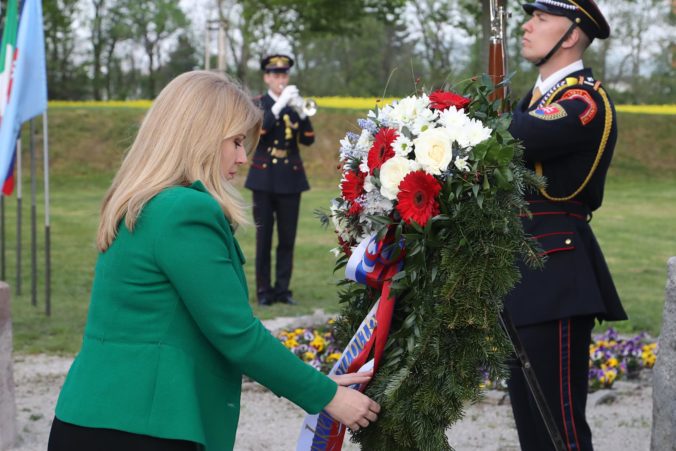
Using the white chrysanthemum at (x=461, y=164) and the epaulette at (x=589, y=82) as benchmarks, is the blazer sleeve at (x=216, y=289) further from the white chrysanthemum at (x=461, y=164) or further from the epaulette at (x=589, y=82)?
the epaulette at (x=589, y=82)

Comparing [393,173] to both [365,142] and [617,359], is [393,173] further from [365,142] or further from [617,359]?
[617,359]

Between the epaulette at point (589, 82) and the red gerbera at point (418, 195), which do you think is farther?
the epaulette at point (589, 82)

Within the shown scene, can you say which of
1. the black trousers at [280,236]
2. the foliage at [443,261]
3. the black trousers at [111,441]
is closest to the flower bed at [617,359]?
the black trousers at [280,236]

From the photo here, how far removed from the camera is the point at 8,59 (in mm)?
8773

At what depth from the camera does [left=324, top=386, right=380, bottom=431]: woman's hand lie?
2.72 m

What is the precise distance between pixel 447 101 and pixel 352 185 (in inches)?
15.2

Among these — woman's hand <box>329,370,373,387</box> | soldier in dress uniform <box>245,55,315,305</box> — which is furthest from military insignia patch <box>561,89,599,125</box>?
soldier in dress uniform <box>245,55,315,305</box>

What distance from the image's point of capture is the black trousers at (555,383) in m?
3.54

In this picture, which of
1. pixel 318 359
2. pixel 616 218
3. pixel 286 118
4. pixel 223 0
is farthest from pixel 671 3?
pixel 318 359

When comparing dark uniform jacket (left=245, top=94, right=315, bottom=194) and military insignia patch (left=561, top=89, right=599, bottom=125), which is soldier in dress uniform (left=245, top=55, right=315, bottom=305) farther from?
military insignia patch (left=561, top=89, right=599, bottom=125)

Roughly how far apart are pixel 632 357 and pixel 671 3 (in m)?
35.9

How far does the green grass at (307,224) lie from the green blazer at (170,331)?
12.5 inches

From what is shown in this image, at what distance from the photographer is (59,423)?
261 cm

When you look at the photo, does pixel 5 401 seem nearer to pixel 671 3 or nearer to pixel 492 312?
pixel 492 312
